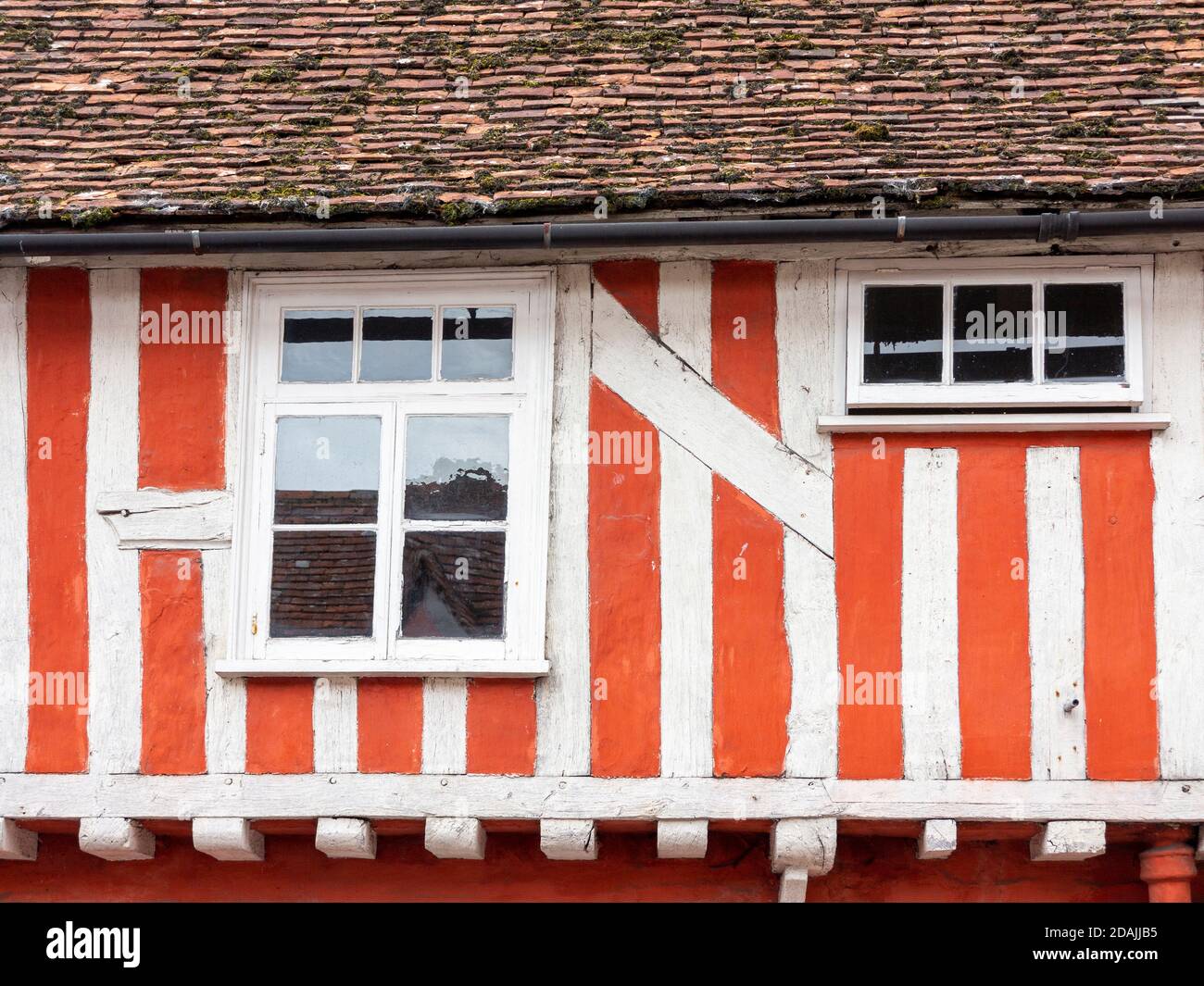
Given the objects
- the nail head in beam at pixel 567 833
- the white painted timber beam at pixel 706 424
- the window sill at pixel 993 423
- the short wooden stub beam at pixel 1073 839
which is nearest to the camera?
the short wooden stub beam at pixel 1073 839

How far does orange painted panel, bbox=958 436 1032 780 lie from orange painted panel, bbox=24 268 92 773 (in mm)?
3525

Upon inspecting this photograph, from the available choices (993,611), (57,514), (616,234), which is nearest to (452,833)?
(57,514)

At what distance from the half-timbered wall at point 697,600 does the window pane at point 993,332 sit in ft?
0.96

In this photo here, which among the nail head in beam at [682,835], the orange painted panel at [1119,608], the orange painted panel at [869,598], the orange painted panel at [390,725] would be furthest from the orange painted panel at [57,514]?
the orange painted panel at [1119,608]

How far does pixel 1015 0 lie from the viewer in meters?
6.35

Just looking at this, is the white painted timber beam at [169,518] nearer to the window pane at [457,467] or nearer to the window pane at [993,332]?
the window pane at [457,467]

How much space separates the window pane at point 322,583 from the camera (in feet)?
17.9

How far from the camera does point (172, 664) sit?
542 centimetres

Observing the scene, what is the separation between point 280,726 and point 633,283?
7.57 feet

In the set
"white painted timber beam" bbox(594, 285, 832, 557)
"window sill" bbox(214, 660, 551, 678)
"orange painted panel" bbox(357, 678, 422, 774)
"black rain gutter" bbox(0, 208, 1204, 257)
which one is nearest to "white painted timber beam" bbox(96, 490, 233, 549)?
"window sill" bbox(214, 660, 551, 678)

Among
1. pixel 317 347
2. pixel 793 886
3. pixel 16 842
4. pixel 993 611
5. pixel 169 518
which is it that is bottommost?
pixel 793 886

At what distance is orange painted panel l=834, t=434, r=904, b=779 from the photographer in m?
5.20

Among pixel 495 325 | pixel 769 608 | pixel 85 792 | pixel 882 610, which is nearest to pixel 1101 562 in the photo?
pixel 882 610

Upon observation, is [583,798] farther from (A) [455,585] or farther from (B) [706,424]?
(B) [706,424]
